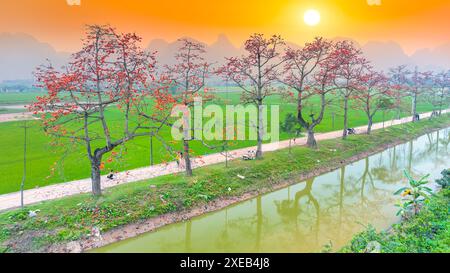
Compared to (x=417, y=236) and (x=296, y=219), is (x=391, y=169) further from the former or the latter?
(x=417, y=236)

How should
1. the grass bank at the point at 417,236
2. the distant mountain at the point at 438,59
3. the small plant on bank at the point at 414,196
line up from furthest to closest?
the distant mountain at the point at 438,59 < the small plant on bank at the point at 414,196 < the grass bank at the point at 417,236

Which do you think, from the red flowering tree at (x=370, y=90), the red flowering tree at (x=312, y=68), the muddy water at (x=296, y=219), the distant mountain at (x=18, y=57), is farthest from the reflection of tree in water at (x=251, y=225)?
the distant mountain at (x=18, y=57)

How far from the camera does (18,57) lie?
156 m

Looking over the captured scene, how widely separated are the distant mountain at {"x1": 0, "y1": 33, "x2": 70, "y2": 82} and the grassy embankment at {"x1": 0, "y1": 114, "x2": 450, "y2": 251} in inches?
6310

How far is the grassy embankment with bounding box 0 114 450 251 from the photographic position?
8.45 m

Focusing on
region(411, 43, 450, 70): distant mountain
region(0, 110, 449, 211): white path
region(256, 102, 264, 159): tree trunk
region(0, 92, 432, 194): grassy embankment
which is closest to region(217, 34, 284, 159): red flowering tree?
region(256, 102, 264, 159): tree trunk

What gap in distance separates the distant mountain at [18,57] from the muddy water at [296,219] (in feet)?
533

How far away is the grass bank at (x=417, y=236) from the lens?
7.03 metres

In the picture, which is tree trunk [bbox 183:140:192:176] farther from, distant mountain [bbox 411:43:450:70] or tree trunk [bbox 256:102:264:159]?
distant mountain [bbox 411:43:450:70]

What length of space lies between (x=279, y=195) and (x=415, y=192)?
519 centimetres

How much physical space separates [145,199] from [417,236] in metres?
8.17

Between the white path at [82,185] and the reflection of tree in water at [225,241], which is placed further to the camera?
the white path at [82,185]

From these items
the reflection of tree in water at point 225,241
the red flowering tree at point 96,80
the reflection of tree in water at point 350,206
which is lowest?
the reflection of tree in water at point 225,241

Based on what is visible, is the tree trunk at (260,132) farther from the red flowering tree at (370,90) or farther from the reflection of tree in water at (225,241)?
the red flowering tree at (370,90)
